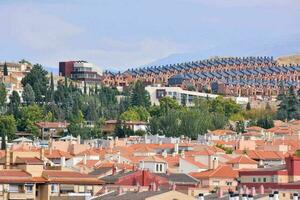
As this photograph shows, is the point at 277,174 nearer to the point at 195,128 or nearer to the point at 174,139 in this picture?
the point at 174,139

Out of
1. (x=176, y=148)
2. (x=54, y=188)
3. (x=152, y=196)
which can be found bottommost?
(x=176, y=148)

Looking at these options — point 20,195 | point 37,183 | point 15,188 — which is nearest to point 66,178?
point 37,183

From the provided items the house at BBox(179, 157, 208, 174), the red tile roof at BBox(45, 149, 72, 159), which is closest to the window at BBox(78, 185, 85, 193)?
the house at BBox(179, 157, 208, 174)

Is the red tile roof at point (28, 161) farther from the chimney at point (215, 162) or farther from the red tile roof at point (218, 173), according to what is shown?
the chimney at point (215, 162)

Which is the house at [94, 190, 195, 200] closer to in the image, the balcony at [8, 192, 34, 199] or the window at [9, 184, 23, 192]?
the window at [9, 184, 23, 192]

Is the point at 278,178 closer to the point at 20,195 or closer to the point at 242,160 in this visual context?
the point at 20,195

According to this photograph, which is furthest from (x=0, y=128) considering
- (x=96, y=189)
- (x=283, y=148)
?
(x=96, y=189)

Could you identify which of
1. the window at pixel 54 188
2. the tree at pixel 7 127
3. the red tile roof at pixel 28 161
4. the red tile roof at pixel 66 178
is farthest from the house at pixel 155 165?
the tree at pixel 7 127

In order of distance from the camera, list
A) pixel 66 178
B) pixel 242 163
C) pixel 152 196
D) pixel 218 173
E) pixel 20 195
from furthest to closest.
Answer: pixel 242 163, pixel 218 173, pixel 66 178, pixel 152 196, pixel 20 195

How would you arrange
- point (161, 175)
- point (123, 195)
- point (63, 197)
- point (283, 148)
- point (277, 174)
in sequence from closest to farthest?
point (63, 197), point (123, 195), point (277, 174), point (161, 175), point (283, 148)
